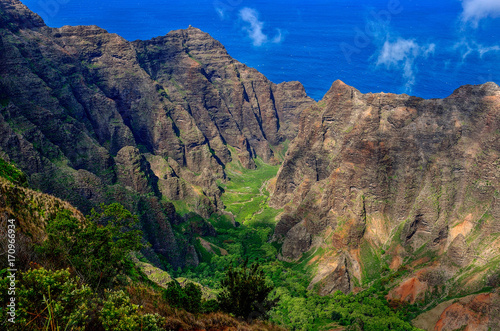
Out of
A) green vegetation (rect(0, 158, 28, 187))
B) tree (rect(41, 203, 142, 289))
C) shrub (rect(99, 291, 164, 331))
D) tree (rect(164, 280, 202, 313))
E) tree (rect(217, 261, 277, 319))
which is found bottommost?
tree (rect(164, 280, 202, 313))

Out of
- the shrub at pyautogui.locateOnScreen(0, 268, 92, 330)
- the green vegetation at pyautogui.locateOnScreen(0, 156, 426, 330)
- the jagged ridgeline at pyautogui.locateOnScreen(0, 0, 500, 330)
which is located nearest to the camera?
the shrub at pyautogui.locateOnScreen(0, 268, 92, 330)

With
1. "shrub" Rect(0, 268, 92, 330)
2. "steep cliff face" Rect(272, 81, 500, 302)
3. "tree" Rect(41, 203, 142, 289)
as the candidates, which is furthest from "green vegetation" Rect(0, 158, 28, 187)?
"steep cliff face" Rect(272, 81, 500, 302)

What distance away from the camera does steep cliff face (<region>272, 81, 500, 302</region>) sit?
9919 cm

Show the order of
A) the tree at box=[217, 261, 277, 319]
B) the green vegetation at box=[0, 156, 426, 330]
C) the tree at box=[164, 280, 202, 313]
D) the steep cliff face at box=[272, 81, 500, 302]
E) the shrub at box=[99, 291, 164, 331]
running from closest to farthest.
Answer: the green vegetation at box=[0, 156, 426, 330] → the shrub at box=[99, 291, 164, 331] → the tree at box=[217, 261, 277, 319] → the tree at box=[164, 280, 202, 313] → the steep cliff face at box=[272, 81, 500, 302]

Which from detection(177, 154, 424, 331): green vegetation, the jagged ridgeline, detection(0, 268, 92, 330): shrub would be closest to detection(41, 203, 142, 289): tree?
detection(0, 268, 92, 330): shrub

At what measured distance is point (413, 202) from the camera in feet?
398

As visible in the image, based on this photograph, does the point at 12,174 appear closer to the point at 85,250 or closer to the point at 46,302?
the point at 85,250

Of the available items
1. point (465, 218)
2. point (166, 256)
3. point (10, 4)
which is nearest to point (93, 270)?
point (166, 256)

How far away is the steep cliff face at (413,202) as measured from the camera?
99188 mm

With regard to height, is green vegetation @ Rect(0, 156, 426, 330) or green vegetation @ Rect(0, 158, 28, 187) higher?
green vegetation @ Rect(0, 158, 28, 187)

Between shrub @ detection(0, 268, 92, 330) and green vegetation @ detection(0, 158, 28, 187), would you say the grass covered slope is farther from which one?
green vegetation @ detection(0, 158, 28, 187)

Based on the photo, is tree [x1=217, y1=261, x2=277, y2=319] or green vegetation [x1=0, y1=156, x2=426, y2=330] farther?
tree [x1=217, y1=261, x2=277, y2=319]

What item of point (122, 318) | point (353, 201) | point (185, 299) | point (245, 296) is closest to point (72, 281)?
point (122, 318)

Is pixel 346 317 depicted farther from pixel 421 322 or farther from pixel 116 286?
pixel 116 286
